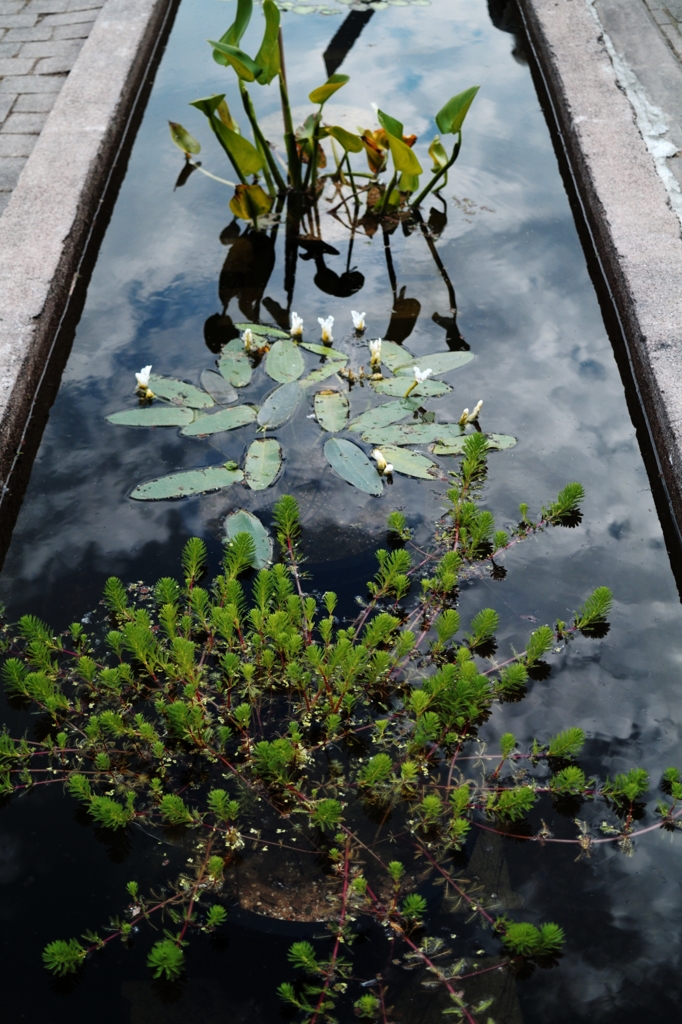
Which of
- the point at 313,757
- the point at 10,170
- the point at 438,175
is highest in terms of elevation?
the point at 10,170

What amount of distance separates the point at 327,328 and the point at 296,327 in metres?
0.12

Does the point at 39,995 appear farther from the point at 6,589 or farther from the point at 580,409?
the point at 580,409

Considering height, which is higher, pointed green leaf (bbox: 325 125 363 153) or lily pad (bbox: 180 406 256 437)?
pointed green leaf (bbox: 325 125 363 153)

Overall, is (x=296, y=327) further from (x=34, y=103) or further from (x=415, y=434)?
(x=34, y=103)

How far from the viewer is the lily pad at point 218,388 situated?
9.13 ft

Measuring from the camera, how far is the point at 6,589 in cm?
230

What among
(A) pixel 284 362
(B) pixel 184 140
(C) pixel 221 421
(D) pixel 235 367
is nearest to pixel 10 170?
(B) pixel 184 140

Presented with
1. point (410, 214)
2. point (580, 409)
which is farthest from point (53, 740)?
point (410, 214)

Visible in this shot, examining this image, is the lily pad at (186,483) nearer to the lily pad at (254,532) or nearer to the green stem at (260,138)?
the lily pad at (254,532)

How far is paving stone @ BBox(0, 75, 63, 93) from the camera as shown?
4.08 metres

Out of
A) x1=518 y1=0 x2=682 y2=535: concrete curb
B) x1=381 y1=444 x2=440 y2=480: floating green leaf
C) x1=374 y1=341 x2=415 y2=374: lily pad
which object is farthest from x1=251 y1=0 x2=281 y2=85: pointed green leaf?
x1=381 y1=444 x2=440 y2=480: floating green leaf

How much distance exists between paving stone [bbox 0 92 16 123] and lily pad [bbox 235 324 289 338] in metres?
1.87

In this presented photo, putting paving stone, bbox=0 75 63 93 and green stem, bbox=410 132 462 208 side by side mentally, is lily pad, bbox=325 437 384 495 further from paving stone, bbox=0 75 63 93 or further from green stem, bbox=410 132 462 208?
paving stone, bbox=0 75 63 93

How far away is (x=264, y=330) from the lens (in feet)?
10.0
